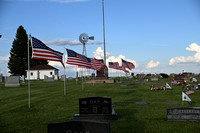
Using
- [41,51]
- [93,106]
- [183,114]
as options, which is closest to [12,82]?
[41,51]

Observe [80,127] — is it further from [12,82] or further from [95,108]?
[12,82]

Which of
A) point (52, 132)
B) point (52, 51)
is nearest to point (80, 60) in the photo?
point (52, 51)

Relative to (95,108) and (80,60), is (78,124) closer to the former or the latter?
(95,108)

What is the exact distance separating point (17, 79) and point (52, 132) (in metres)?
36.4

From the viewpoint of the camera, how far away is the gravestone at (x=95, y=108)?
462 inches

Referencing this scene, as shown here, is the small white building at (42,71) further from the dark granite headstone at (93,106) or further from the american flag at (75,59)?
the dark granite headstone at (93,106)

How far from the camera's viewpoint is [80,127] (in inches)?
233

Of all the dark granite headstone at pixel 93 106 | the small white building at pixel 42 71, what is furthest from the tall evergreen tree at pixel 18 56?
the dark granite headstone at pixel 93 106

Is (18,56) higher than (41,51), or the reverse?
(18,56)

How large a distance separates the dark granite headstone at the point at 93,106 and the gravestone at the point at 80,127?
573 centimetres

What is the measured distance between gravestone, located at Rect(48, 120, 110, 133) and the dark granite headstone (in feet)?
18.8

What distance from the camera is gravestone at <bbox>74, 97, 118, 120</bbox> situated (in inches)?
462

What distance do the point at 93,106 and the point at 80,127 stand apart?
5.87 meters

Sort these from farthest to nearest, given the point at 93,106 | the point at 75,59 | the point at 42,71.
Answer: the point at 42,71 → the point at 75,59 → the point at 93,106
